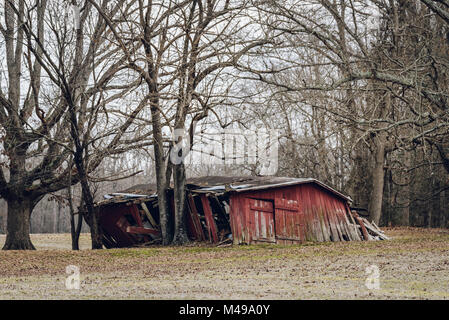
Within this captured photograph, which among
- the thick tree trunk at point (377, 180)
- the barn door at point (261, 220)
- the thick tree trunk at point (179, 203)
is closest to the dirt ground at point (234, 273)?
the barn door at point (261, 220)

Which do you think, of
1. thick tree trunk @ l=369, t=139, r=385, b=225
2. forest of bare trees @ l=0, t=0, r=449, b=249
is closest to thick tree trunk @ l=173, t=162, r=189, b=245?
forest of bare trees @ l=0, t=0, r=449, b=249

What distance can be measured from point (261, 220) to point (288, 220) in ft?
4.86

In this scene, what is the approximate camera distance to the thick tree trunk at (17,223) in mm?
26500

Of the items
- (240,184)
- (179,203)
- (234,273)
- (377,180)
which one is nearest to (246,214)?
(240,184)

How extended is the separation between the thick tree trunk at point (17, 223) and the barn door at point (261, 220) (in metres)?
10.0

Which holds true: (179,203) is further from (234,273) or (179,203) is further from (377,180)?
(377,180)

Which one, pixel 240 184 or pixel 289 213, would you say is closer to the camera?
pixel 240 184

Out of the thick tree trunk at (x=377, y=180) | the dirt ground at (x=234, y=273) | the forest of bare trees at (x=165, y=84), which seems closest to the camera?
the dirt ground at (x=234, y=273)

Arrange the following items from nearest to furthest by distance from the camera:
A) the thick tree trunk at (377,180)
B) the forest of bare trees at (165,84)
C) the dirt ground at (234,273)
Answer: the dirt ground at (234,273)
the forest of bare trees at (165,84)
the thick tree trunk at (377,180)

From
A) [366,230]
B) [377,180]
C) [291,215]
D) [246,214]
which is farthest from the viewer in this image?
[377,180]

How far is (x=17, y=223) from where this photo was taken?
26672 millimetres

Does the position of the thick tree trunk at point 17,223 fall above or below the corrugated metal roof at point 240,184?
below

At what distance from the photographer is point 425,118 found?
2225 cm

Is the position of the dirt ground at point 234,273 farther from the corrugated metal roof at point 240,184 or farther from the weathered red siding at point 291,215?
the corrugated metal roof at point 240,184
